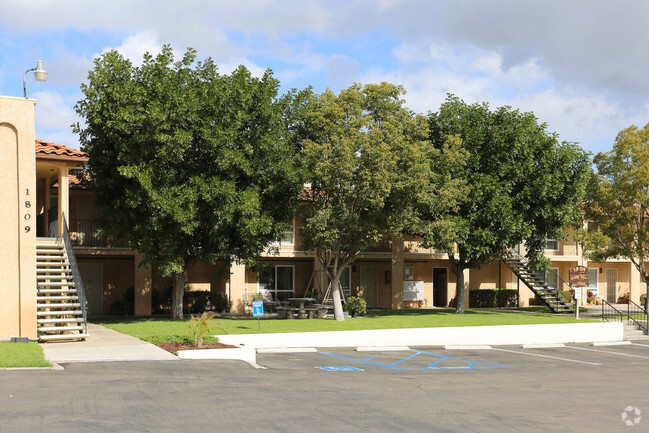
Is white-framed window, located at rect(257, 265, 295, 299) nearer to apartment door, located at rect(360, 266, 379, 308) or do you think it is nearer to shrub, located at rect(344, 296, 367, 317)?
apartment door, located at rect(360, 266, 379, 308)

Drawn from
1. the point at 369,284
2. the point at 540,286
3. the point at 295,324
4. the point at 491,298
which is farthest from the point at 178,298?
the point at 540,286

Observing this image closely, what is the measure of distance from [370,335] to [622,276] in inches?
1127

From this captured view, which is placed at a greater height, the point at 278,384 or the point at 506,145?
the point at 506,145

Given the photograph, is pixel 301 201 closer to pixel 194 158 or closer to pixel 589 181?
pixel 194 158

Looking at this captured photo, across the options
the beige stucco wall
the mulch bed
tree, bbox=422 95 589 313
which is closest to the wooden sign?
tree, bbox=422 95 589 313

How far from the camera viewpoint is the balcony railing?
28625 millimetres

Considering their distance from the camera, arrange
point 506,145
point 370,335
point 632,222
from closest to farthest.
→ point 370,335
point 506,145
point 632,222

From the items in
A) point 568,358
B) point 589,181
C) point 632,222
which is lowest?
point 568,358

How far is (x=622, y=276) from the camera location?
44094mm

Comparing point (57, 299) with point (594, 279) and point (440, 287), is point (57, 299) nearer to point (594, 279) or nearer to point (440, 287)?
point (440, 287)

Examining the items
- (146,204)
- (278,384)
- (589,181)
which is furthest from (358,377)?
Answer: (589,181)

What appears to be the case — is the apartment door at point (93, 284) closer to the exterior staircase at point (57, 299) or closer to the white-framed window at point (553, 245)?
the exterior staircase at point (57, 299)

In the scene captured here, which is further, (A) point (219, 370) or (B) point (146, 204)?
(B) point (146, 204)

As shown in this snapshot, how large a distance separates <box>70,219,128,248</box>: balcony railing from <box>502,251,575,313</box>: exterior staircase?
18.3m
